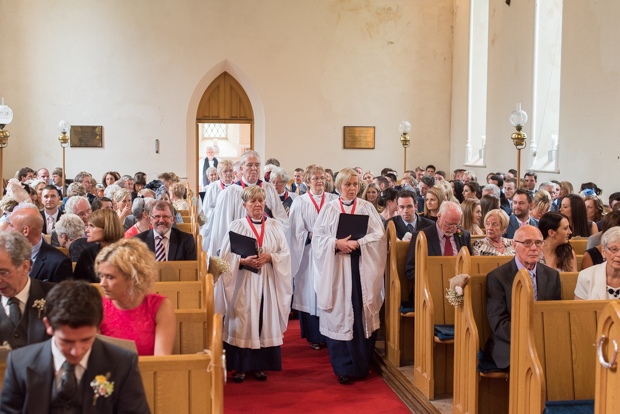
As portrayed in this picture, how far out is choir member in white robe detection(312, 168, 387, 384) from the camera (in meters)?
5.49

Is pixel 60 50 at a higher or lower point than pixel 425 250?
higher

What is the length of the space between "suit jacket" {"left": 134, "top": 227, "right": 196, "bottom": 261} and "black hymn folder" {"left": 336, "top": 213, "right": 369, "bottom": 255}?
130 cm

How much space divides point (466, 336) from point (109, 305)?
2.28 m

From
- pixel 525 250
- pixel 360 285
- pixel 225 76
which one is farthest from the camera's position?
pixel 225 76

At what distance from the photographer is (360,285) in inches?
222

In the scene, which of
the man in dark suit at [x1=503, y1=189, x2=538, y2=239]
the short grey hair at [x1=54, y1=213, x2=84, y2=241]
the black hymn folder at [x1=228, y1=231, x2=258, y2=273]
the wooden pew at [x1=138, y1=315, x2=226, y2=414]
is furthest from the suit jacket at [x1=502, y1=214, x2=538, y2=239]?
the wooden pew at [x1=138, y1=315, x2=226, y2=414]

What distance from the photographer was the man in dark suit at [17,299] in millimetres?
2996

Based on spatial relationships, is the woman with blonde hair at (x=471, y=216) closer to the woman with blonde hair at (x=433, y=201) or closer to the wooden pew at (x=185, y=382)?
the woman with blonde hair at (x=433, y=201)

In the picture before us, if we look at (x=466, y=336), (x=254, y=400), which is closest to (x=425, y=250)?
(x=466, y=336)

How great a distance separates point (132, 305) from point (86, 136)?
48.8 ft

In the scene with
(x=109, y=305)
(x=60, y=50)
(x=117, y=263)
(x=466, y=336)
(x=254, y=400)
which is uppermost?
(x=60, y=50)

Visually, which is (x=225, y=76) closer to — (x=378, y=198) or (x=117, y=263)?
(x=378, y=198)

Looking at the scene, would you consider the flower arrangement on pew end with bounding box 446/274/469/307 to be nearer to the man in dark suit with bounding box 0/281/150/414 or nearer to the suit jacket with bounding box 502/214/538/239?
the man in dark suit with bounding box 0/281/150/414

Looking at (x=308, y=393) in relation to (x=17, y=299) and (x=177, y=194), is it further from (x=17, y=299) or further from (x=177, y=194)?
(x=177, y=194)
